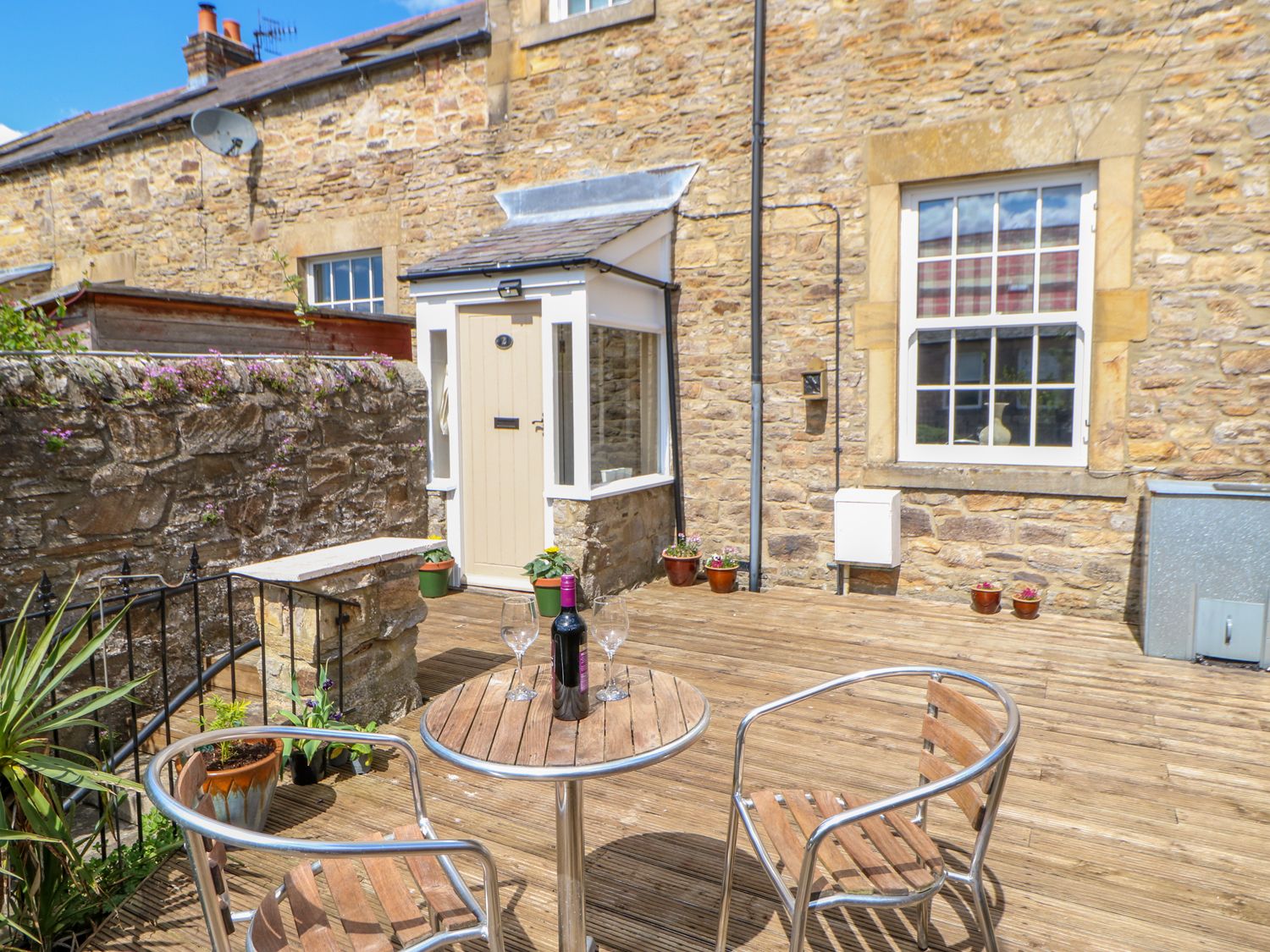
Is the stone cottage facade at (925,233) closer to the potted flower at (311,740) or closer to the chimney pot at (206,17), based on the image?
the potted flower at (311,740)

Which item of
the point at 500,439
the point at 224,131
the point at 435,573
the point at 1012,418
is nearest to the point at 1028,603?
the point at 1012,418

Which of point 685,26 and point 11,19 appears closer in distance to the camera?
point 685,26

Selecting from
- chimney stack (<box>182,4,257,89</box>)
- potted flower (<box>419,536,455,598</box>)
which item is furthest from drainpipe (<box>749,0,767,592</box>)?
chimney stack (<box>182,4,257,89</box>)

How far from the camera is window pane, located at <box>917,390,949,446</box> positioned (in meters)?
6.12

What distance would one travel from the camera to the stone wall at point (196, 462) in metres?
3.61

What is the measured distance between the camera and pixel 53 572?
3.70 metres

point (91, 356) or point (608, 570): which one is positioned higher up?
point (91, 356)

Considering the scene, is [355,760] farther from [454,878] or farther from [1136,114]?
[1136,114]

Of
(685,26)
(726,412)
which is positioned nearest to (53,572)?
(726,412)

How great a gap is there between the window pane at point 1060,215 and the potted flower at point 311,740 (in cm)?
524

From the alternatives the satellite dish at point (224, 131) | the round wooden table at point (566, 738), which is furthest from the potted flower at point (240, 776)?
the satellite dish at point (224, 131)

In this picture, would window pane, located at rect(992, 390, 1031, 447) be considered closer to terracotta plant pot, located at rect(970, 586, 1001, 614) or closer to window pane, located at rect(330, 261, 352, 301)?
terracotta plant pot, located at rect(970, 586, 1001, 614)

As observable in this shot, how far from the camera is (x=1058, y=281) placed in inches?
224

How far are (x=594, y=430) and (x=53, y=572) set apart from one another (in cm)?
356
